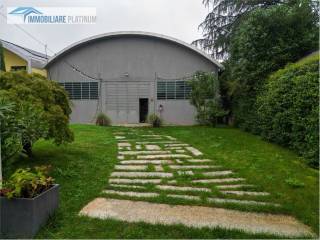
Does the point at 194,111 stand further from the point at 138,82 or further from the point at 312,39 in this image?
the point at 312,39

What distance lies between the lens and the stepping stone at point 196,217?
288cm

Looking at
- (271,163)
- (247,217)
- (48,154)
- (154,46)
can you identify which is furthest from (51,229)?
(154,46)

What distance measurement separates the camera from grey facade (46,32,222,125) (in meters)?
15.3

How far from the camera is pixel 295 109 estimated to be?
6414mm

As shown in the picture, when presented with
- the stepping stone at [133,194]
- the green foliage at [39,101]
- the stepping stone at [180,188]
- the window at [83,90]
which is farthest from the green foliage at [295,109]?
the window at [83,90]

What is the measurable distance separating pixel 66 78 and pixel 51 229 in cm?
1404

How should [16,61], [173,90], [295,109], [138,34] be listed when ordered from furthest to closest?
1. [16,61]
2. [173,90]
3. [138,34]
4. [295,109]

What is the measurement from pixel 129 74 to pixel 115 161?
33.7 feet

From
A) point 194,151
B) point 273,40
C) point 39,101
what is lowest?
point 194,151

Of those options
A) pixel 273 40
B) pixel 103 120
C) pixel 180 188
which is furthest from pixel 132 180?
pixel 103 120

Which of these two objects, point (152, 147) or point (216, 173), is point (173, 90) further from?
point (216, 173)

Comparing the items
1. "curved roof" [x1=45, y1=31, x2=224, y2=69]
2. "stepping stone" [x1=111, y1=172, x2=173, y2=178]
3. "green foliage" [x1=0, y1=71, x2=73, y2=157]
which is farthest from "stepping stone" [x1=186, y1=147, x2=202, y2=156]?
"curved roof" [x1=45, y1=31, x2=224, y2=69]

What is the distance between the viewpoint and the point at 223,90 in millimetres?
14922

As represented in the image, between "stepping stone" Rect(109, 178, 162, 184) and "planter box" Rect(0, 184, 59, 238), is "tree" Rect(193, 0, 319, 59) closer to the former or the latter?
"stepping stone" Rect(109, 178, 162, 184)
